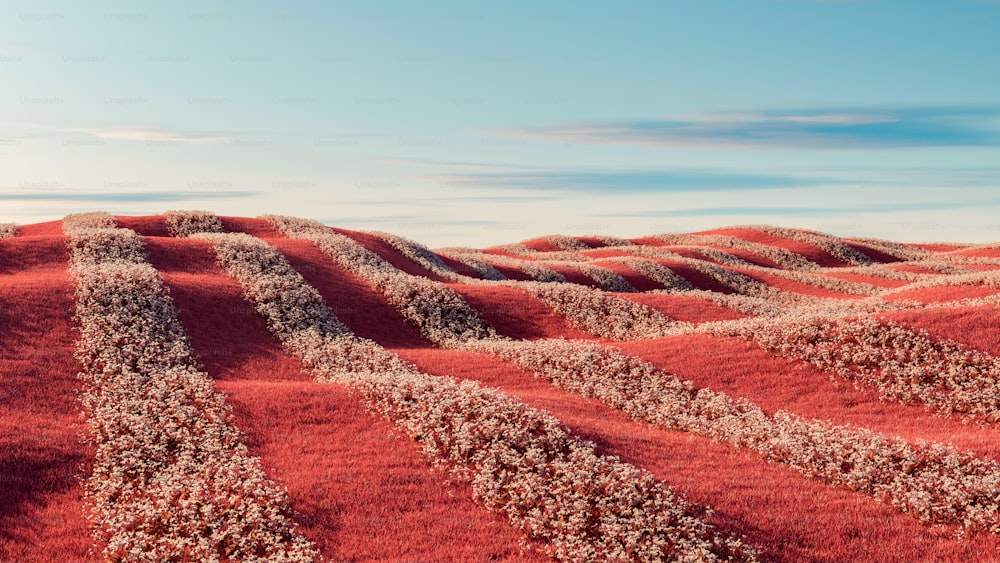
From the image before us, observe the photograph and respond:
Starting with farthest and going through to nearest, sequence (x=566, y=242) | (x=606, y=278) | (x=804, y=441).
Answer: (x=566, y=242), (x=606, y=278), (x=804, y=441)

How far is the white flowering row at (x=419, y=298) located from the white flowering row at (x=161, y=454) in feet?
47.7

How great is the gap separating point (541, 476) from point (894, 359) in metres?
21.0

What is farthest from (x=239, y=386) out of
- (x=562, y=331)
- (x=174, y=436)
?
(x=562, y=331)

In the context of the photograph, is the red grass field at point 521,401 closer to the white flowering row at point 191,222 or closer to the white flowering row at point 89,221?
the white flowering row at point 89,221

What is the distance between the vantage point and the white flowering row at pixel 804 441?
21906mm

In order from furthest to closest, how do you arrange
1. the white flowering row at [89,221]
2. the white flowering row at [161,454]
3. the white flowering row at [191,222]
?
the white flowering row at [191,222] < the white flowering row at [89,221] < the white flowering row at [161,454]

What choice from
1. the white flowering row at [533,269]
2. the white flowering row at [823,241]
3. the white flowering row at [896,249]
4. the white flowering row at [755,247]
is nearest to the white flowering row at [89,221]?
the white flowering row at [533,269]

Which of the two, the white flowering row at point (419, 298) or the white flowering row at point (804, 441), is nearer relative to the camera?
the white flowering row at point (804, 441)

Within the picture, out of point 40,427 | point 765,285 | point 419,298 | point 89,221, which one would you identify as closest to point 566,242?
point 765,285

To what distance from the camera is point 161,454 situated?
24.8m

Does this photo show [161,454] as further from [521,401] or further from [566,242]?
[566,242]

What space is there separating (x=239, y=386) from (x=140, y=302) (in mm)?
13262

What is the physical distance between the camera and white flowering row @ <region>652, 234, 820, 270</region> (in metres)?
101

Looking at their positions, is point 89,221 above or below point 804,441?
above
